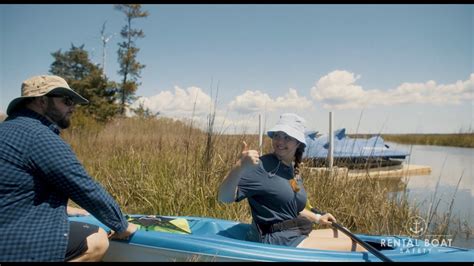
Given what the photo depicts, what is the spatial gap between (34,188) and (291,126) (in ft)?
5.14

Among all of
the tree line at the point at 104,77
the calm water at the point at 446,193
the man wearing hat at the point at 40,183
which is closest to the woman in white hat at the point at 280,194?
the man wearing hat at the point at 40,183

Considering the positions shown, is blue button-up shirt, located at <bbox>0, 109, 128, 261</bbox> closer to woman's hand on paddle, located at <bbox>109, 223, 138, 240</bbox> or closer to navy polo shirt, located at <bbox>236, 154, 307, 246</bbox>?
woman's hand on paddle, located at <bbox>109, 223, 138, 240</bbox>

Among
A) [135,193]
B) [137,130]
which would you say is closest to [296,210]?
[135,193]

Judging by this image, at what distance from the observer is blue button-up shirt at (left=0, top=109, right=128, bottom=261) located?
176 cm

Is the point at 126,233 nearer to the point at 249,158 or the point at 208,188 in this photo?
the point at 249,158

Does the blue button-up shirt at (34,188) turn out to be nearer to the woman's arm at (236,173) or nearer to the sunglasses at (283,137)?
the woman's arm at (236,173)

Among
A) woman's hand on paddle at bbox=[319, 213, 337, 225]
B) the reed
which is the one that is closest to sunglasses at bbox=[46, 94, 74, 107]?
woman's hand on paddle at bbox=[319, 213, 337, 225]

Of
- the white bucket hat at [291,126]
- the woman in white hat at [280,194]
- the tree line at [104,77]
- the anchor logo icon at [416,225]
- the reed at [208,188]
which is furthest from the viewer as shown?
the tree line at [104,77]

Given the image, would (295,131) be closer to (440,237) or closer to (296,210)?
(296,210)

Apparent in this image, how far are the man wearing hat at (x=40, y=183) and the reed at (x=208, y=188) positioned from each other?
2.19 meters

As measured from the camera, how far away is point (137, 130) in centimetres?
921

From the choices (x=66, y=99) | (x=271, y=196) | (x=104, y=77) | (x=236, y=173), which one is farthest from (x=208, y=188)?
(x=104, y=77)

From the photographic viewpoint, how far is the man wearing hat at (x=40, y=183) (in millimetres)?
1765

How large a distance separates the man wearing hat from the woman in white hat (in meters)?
0.80
